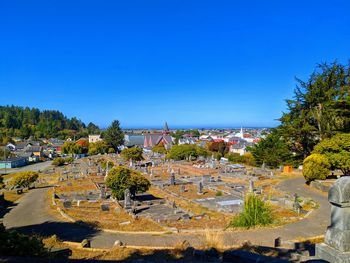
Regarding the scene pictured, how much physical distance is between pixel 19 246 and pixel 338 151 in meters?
23.8

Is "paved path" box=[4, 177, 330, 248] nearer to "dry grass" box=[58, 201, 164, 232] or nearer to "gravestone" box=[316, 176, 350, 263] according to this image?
"dry grass" box=[58, 201, 164, 232]

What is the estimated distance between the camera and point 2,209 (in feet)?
74.3

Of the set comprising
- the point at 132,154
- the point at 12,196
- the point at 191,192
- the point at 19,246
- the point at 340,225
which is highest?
the point at 340,225

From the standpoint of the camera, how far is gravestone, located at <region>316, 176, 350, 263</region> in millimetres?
4910

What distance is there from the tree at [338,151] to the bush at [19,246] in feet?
73.5

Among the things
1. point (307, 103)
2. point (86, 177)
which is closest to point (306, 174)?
point (307, 103)

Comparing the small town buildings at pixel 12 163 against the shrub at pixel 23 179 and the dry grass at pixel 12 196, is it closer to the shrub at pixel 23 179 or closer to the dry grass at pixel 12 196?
the shrub at pixel 23 179

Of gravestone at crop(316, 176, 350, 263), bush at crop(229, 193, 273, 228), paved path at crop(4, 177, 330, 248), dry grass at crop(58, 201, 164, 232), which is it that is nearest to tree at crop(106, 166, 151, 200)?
dry grass at crop(58, 201, 164, 232)

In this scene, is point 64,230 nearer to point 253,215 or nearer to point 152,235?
point 152,235

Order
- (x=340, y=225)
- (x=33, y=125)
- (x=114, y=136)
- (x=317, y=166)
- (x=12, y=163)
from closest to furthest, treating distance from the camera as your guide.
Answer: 1. (x=340, y=225)
2. (x=317, y=166)
3. (x=12, y=163)
4. (x=114, y=136)
5. (x=33, y=125)

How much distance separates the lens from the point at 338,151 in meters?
24.0

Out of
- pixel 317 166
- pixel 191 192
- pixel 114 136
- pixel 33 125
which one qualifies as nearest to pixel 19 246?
pixel 191 192

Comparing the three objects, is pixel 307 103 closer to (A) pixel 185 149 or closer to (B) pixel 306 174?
(B) pixel 306 174

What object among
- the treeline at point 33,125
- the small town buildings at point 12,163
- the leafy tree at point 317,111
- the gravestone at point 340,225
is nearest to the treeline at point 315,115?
the leafy tree at point 317,111
